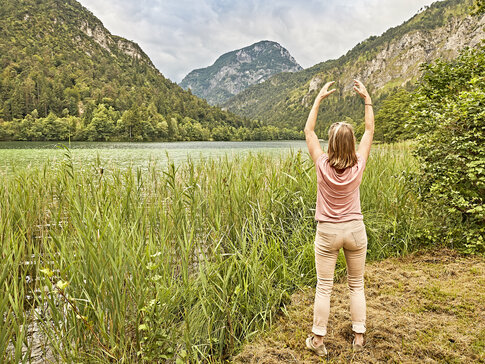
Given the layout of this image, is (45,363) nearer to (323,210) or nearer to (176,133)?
(323,210)

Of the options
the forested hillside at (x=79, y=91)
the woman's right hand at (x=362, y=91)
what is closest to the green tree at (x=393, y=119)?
the woman's right hand at (x=362, y=91)

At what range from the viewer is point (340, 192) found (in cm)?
217

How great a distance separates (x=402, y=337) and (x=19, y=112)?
91.4m

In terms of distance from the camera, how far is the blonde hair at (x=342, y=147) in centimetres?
210

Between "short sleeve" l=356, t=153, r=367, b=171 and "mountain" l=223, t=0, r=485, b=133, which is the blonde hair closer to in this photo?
"short sleeve" l=356, t=153, r=367, b=171

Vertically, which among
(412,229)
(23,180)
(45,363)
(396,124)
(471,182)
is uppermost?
(396,124)

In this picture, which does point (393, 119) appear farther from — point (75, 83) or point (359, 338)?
point (75, 83)

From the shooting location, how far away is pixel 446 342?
2291 mm

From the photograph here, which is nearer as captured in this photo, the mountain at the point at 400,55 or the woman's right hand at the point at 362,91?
the woman's right hand at the point at 362,91

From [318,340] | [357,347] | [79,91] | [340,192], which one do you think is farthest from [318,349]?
[79,91]

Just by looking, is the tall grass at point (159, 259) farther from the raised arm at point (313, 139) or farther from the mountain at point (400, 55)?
the mountain at point (400, 55)

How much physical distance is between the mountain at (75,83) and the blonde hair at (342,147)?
182 ft

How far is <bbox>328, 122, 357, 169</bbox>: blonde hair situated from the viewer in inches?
82.6

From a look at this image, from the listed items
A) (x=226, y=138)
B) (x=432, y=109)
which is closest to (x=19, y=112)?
(x=226, y=138)
